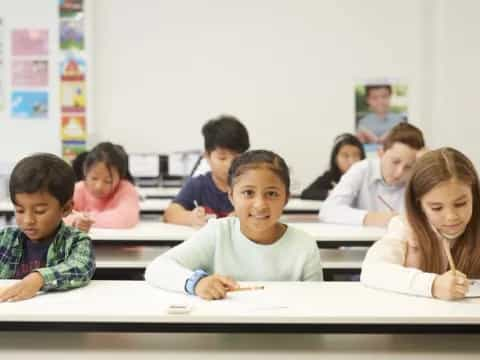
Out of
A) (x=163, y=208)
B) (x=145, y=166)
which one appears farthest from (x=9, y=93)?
(x=163, y=208)

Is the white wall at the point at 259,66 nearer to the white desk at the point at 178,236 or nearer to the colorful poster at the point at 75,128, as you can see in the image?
the colorful poster at the point at 75,128

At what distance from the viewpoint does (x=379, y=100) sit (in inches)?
231

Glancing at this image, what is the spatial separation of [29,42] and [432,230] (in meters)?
4.83

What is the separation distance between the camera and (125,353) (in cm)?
154

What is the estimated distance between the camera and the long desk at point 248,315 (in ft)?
4.67

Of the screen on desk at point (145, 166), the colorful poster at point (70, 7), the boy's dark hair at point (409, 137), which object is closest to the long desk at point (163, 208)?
the boy's dark hair at point (409, 137)

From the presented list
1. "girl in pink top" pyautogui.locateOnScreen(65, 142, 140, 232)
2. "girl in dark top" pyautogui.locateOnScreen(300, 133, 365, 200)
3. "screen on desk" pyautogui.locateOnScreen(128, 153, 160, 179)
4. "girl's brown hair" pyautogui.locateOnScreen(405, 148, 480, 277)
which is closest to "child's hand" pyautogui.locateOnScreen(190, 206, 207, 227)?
"girl in pink top" pyautogui.locateOnScreen(65, 142, 140, 232)

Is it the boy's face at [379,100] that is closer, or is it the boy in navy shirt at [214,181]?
the boy in navy shirt at [214,181]

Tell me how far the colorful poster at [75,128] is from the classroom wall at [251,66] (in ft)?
0.34

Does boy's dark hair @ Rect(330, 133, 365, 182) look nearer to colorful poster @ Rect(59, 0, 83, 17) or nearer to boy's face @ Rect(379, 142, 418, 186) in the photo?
boy's face @ Rect(379, 142, 418, 186)

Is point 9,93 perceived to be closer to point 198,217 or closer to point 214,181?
point 214,181

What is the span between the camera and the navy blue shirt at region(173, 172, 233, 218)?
3.06m

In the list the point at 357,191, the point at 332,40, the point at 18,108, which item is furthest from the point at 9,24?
the point at 357,191

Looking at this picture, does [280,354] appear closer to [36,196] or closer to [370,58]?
[36,196]
